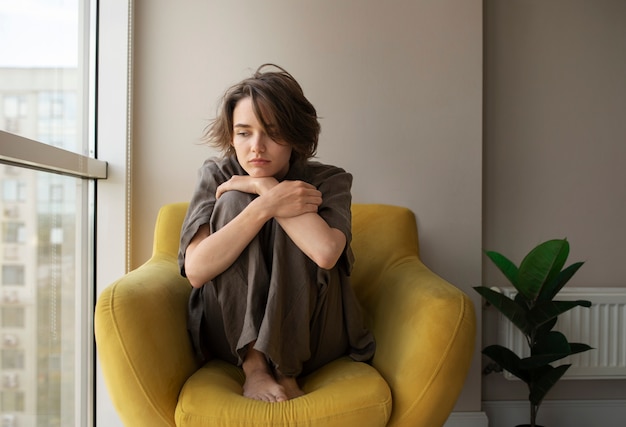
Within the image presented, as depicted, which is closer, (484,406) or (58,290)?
(58,290)

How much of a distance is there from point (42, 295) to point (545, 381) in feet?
5.18

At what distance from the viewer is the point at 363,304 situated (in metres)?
2.07

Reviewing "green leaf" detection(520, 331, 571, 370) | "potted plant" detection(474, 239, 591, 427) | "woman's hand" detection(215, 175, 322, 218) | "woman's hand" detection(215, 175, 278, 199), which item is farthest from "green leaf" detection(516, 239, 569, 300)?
"woman's hand" detection(215, 175, 278, 199)

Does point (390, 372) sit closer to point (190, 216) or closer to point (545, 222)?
point (190, 216)

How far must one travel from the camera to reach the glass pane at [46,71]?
1.54 meters

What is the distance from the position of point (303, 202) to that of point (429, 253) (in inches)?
36.9

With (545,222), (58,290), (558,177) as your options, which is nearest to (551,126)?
(558,177)

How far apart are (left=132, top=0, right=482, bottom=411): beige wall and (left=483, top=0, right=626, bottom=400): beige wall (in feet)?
0.50

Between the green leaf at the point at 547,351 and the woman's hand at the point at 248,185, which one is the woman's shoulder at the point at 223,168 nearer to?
the woman's hand at the point at 248,185

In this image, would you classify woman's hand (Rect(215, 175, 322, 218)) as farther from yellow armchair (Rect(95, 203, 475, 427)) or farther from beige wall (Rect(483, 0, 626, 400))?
beige wall (Rect(483, 0, 626, 400))

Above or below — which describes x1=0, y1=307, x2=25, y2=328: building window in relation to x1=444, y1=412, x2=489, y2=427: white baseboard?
above

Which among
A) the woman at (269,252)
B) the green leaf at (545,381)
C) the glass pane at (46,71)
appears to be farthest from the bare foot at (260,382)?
the green leaf at (545,381)

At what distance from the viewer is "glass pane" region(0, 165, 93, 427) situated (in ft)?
4.94

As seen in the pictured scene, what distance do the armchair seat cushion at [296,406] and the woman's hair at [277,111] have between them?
648 mm
